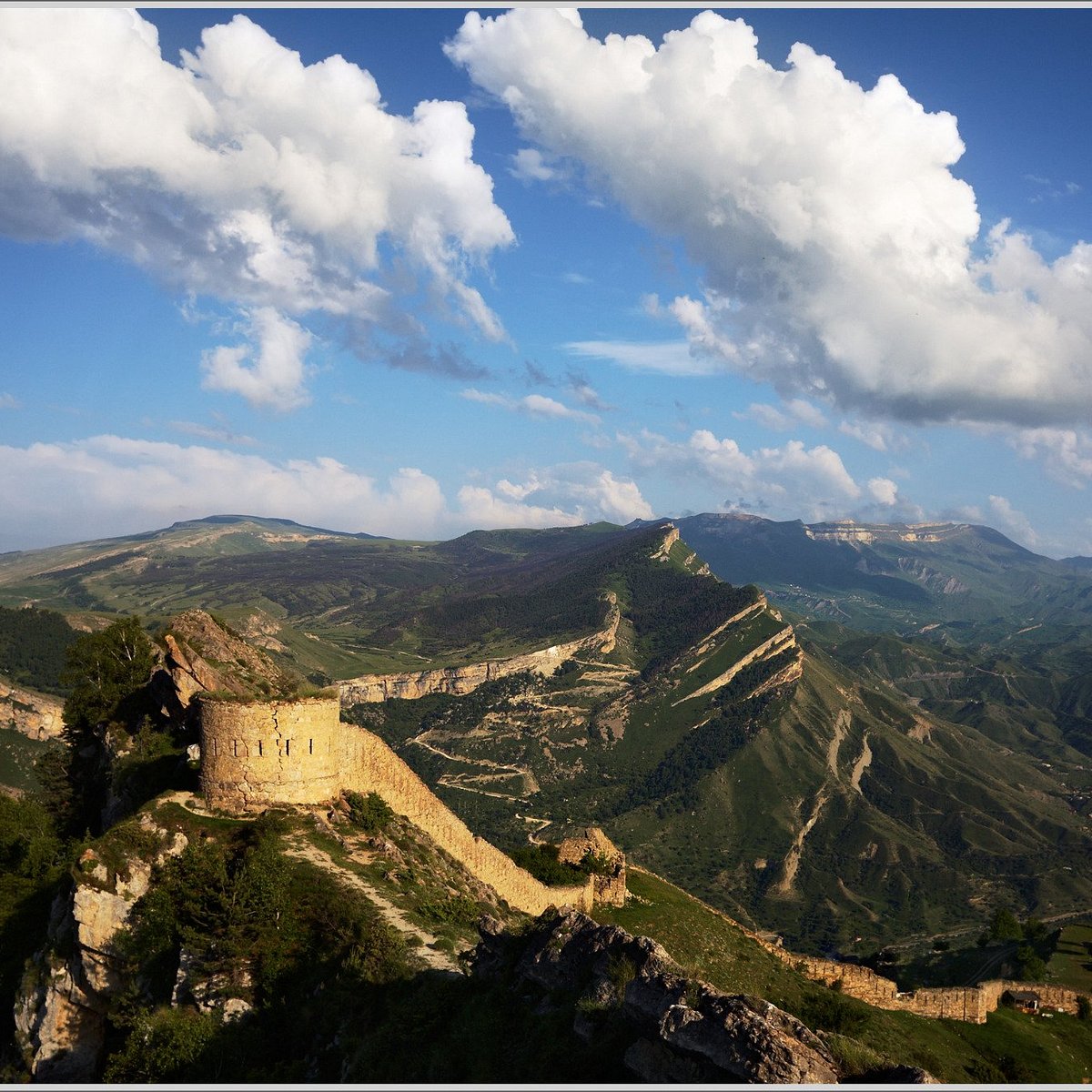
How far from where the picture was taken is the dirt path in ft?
97.3

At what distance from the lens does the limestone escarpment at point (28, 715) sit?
175250 mm

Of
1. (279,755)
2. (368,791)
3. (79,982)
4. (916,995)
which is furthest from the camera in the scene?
(916,995)

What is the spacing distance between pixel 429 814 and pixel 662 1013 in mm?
31931

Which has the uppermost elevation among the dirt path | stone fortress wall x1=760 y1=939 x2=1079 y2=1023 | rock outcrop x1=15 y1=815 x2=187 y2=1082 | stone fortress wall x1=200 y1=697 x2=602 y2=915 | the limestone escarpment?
stone fortress wall x1=200 y1=697 x2=602 y2=915

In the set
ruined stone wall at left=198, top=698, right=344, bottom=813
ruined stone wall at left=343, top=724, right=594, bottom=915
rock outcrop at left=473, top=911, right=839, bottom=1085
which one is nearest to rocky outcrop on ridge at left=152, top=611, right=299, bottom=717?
ruined stone wall at left=343, top=724, right=594, bottom=915

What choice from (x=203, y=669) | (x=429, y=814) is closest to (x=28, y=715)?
(x=203, y=669)

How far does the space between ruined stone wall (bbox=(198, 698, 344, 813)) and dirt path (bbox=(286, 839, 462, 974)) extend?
3.42 m

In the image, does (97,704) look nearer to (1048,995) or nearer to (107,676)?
(107,676)

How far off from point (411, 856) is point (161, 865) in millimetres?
10820

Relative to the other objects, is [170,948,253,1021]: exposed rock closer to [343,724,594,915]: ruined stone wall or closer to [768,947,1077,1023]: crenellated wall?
[343,724,594,915]: ruined stone wall

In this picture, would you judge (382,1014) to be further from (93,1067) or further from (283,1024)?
(93,1067)

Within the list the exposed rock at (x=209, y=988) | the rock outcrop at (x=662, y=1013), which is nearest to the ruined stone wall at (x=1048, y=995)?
the rock outcrop at (x=662, y=1013)

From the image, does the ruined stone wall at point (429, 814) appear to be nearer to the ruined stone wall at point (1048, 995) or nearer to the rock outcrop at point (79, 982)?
the rock outcrop at point (79, 982)

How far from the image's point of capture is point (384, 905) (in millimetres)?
33594
